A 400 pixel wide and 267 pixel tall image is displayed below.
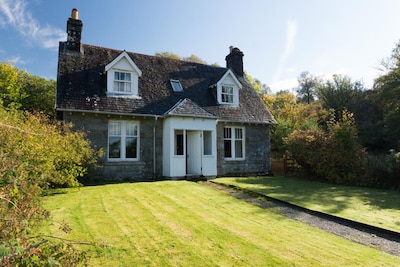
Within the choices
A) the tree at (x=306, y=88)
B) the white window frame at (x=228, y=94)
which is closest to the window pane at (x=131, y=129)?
the white window frame at (x=228, y=94)

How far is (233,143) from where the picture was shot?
1798 cm

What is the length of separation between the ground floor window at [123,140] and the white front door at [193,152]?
306cm

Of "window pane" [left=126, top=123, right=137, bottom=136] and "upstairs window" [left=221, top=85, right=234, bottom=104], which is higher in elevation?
"upstairs window" [left=221, top=85, right=234, bottom=104]

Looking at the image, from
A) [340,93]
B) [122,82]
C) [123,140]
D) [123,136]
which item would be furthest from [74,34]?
[340,93]

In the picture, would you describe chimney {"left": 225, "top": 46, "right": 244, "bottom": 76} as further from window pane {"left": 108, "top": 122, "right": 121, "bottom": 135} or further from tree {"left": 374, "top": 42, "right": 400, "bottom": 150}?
tree {"left": 374, "top": 42, "right": 400, "bottom": 150}

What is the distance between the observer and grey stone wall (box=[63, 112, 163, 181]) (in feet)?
46.7

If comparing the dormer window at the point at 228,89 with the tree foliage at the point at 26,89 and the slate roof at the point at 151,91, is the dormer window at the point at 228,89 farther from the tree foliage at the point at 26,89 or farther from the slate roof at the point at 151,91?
the tree foliage at the point at 26,89

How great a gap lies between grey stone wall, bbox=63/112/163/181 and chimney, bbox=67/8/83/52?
16.6 feet

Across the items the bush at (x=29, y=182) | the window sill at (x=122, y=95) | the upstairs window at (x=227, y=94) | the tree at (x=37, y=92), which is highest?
the tree at (x=37, y=92)

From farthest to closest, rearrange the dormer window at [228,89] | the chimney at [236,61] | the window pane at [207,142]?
1. the chimney at [236,61]
2. the dormer window at [228,89]
3. the window pane at [207,142]

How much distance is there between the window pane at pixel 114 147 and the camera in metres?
14.8

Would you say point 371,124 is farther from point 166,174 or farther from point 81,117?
point 81,117

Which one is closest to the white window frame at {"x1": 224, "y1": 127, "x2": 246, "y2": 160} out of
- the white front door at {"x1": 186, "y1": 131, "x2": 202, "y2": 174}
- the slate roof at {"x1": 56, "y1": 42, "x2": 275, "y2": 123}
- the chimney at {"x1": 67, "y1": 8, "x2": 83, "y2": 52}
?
the slate roof at {"x1": 56, "y1": 42, "x2": 275, "y2": 123}

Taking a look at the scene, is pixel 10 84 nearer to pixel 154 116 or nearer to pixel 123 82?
pixel 123 82
